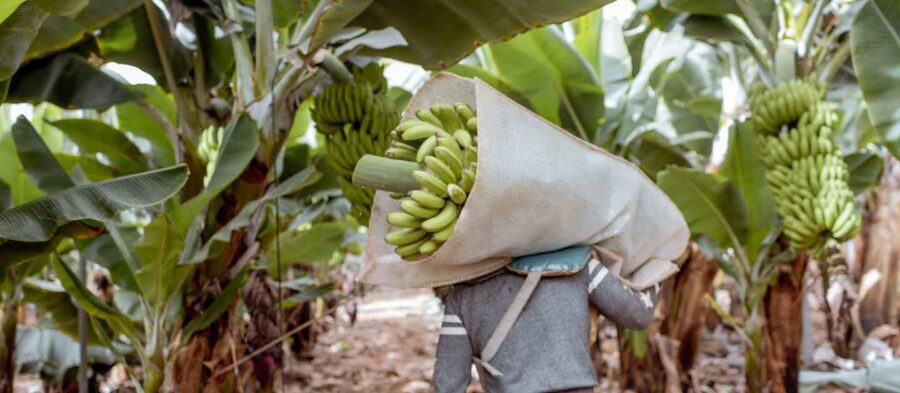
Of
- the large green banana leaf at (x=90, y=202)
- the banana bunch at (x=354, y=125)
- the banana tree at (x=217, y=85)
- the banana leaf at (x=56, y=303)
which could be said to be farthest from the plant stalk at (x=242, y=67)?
the banana leaf at (x=56, y=303)

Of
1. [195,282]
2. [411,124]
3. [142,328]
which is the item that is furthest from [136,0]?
[411,124]

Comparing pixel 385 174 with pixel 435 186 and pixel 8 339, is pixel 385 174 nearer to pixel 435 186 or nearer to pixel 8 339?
pixel 435 186

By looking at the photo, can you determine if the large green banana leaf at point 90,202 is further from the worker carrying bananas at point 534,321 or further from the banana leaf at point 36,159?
the worker carrying bananas at point 534,321

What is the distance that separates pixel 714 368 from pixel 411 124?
14.1 feet

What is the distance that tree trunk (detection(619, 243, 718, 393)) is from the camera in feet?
10.5

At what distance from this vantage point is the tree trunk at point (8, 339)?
2.73m

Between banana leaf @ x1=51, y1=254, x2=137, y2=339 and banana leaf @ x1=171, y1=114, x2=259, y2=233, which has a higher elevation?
banana leaf @ x1=171, y1=114, x2=259, y2=233

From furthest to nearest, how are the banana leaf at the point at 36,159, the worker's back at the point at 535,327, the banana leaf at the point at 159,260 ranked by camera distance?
the banana leaf at the point at 36,159 < the banana leaf at the point at 159,260 < the worker's back at the point at 535,327

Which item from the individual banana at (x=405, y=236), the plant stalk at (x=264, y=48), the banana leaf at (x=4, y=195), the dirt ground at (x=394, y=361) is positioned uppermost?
the plant stalk at (x=264, y=48)

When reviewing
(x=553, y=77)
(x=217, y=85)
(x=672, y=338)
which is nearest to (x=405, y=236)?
(x=553, y=77)

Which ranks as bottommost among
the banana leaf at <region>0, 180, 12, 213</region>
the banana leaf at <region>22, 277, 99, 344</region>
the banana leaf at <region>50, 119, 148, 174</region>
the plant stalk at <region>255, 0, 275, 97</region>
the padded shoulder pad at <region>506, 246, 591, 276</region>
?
the banana leaf at <region>22, 277, 99, 344</region>

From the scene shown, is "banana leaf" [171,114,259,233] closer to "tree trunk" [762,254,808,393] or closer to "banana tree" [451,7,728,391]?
"banana tree" [451,7,728,391]

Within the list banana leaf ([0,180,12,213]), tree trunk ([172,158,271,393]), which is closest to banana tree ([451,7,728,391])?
tree trunk ([172,158,271,393])

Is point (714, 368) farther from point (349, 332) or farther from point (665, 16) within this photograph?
point (349, 332)
